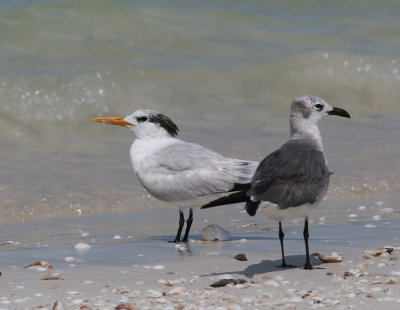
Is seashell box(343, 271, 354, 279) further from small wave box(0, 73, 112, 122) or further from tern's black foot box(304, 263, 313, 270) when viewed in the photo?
small wave box(0, 73, 112, 122)

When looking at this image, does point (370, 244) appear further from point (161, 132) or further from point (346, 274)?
point (161, 132)

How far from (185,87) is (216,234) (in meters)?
8.02

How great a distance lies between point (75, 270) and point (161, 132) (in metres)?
1.96

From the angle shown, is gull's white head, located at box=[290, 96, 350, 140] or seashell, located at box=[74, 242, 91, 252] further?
seashell, located at box=[74, 242, 91, 252]

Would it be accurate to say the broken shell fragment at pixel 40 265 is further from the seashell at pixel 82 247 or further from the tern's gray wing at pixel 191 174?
the tern's gray wing at pixel 191 174

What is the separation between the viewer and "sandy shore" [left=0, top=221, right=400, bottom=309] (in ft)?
13.4

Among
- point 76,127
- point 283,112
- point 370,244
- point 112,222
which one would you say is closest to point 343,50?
point 283,112

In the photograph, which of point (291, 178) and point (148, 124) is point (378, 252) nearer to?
point (291, 178)

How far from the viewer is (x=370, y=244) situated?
5590 mm

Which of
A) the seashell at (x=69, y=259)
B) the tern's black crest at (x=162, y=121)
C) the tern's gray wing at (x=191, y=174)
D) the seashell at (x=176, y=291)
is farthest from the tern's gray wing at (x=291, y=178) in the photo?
the tern's black crest at (x=162, y=121)

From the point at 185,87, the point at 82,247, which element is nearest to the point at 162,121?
the point at 82,247

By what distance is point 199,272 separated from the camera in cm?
487

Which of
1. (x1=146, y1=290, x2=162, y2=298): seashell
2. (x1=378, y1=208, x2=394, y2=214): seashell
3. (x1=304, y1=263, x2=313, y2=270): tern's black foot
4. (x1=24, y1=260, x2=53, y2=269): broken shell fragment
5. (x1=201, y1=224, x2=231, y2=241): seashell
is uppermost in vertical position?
(x1=378, y1=208, x2=394, y2=214): seashell

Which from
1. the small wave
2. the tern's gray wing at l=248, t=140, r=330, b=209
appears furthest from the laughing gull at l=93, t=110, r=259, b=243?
the small wave
